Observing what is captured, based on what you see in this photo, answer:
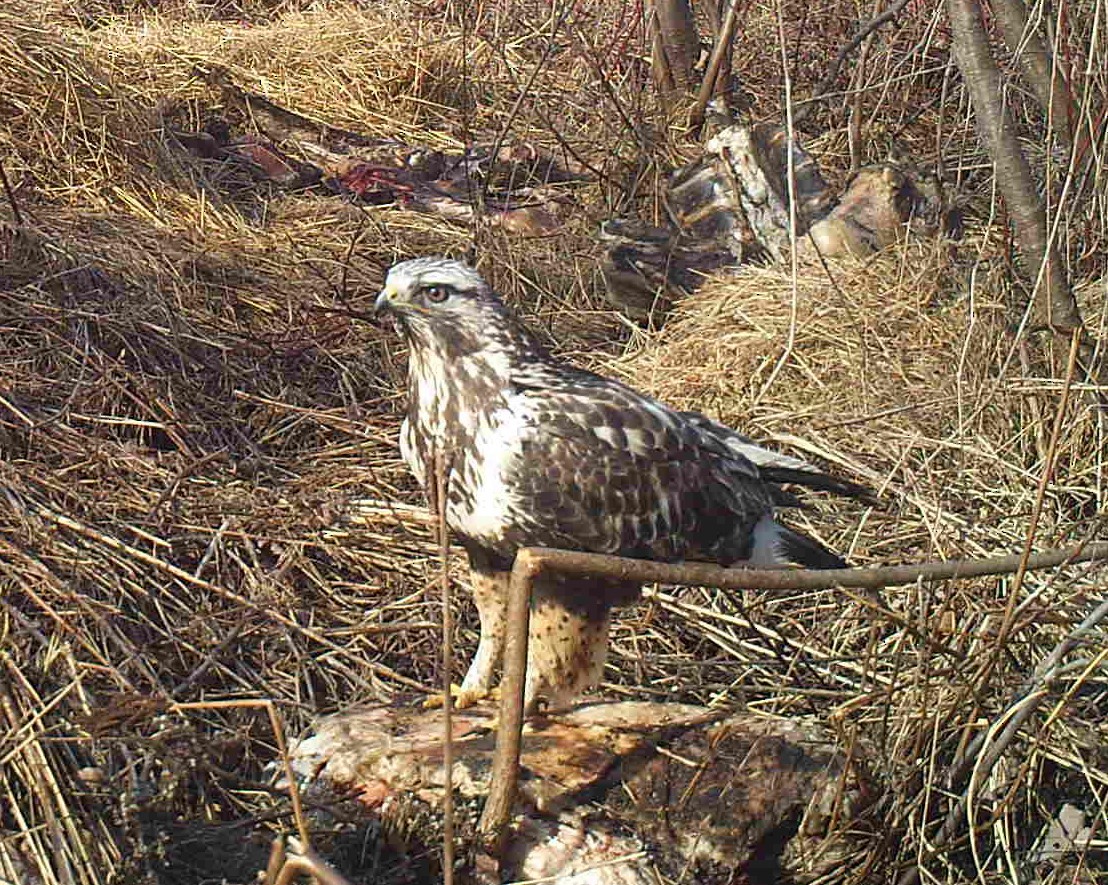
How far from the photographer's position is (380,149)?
691 cm

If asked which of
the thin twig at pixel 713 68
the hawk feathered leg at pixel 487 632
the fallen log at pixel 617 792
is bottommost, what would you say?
the fallen log at pixel 617 792

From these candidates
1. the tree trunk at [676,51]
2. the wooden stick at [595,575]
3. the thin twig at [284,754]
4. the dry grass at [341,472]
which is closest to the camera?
the thin twig at [284,754]

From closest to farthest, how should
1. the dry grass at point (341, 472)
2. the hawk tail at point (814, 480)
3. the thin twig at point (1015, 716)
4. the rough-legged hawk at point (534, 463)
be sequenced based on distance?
the thin twig at point (1015, 716), the dry grass at point (341, 472), the rough-legged hawk at point (534, 463), the hawk tail at point (814, 480)

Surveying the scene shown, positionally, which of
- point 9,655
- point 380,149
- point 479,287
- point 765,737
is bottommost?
point 765,737

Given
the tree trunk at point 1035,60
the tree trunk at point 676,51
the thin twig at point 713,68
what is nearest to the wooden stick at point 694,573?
the tree trunk at point 1035,60

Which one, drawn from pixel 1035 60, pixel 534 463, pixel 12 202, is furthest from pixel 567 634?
pixel 12 202

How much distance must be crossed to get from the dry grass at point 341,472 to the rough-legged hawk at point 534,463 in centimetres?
46

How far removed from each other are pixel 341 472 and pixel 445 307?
135 centimetres

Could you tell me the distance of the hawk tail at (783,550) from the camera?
141 inches

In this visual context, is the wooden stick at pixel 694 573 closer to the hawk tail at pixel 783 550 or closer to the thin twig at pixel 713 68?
the hawk tail at pixel 783 550

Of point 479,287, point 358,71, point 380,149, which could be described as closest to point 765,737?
point 479,287

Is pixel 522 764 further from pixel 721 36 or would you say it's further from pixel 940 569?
pixel 721 36

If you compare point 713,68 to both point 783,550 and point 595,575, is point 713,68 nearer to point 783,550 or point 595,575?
point 783,550

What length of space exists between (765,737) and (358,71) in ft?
18.0
